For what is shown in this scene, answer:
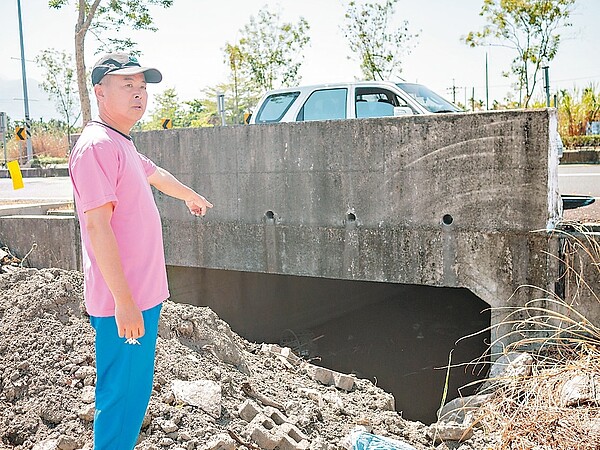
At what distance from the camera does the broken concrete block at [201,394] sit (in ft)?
13.7

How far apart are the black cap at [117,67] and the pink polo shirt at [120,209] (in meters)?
Answer: 0.23

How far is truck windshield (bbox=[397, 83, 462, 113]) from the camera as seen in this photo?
27.8 feet

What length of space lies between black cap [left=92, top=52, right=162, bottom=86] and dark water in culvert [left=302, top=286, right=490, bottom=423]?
5.28 meters

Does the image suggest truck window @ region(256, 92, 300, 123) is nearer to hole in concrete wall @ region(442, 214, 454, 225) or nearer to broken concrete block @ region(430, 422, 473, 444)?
hole in concrete wall @ region(442, 214, 454, 225)

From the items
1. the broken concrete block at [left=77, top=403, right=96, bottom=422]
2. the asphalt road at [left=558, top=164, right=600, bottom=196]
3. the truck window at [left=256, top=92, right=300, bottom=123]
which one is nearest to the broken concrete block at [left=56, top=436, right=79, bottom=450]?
the broken concrete block at [left=77, top=403, right=96, bottom=422]

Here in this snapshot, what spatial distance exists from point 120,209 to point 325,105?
6.25 meters

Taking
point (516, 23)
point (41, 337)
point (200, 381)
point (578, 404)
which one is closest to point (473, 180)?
point (578, 404)

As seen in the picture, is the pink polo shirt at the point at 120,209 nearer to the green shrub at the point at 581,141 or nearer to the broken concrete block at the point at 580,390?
the broken concrete block at the point at 580,390

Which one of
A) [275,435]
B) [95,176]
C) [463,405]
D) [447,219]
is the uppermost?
[95,176]

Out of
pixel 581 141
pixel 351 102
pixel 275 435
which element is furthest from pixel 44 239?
pixel 581 141

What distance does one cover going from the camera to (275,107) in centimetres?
915

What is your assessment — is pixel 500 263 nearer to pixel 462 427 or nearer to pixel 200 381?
pixel 462 427

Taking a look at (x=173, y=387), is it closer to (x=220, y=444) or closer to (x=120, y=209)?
(x=220, y=444)

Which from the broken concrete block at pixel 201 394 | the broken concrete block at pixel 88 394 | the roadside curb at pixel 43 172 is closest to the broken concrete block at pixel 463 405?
the broken concrete block at pixel 201 394
